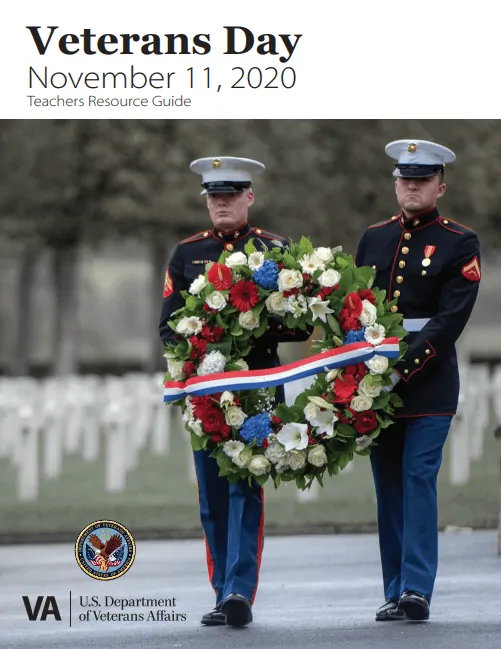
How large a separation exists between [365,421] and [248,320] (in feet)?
2.40

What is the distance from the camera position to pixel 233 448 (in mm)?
8945

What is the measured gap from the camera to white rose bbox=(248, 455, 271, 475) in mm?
8875

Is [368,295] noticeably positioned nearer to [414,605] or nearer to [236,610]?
[414,605]

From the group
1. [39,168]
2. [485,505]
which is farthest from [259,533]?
[39,168]

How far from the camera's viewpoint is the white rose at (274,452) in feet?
29.3

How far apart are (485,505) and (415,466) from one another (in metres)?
6.70

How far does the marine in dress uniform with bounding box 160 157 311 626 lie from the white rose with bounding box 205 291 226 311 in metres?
0.30

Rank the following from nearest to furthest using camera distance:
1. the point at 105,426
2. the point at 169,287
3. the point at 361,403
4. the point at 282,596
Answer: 1. the point at 361,403
2. the point at 169,287
3. the point at 282,596
4. the point at 105,426

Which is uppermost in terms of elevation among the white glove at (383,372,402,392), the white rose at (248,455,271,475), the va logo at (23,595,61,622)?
the white glove at (383,372,402,392)

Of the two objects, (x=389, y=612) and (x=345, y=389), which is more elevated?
(x=345, y=389)

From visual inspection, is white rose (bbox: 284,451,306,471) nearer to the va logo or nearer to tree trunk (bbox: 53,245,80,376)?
the va logo
